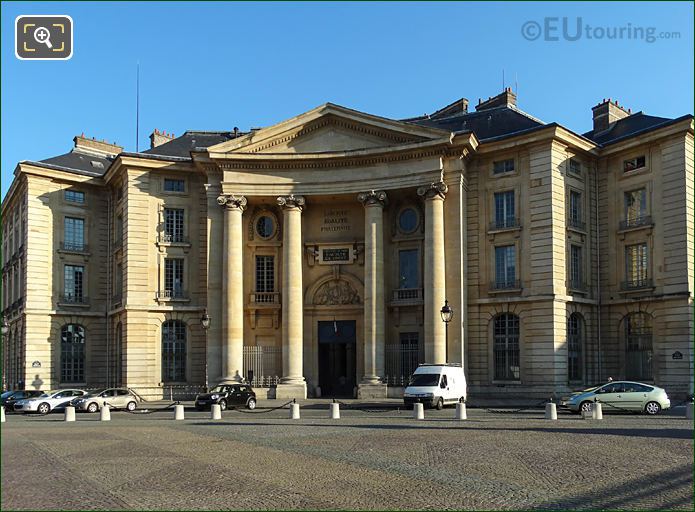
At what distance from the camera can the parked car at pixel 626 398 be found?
30.8 m

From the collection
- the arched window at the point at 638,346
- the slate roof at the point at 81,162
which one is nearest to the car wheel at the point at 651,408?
the arched window at the point at 638,346

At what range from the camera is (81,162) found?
51625 mm

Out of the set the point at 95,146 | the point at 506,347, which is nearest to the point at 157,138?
the point at 95,146

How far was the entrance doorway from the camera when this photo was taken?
45844 millimetres

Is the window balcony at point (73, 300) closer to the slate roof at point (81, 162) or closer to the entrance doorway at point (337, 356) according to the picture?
the slate roof at point (81, 162)

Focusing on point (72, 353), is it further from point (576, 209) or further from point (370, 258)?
Result: point (576, 209)

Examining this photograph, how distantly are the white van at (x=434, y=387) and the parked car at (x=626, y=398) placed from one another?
529 centimetres

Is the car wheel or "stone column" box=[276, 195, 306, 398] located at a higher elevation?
"stone column" box=[276, 195, 306, 398]

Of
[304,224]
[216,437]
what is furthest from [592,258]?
[216,437]

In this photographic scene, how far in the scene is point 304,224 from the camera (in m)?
46.4

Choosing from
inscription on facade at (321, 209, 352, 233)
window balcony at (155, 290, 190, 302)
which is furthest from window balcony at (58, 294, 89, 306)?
inscription on facade at (321, 209, 352, 233)

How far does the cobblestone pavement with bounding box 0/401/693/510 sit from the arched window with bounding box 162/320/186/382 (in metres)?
19.9

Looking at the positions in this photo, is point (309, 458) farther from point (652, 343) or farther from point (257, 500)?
point (652, 343)

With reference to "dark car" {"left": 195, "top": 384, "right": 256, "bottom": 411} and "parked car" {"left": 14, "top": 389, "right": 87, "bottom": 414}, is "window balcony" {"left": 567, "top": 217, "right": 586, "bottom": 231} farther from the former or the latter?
"parked car" {"left": 14, "top": 389, "right": 87, "bottom": 414}
